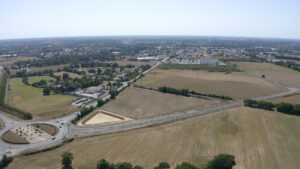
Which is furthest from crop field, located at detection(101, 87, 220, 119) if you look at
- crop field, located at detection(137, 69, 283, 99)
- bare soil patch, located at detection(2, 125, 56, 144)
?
bare soil patch, located at detection(2, 125, 56, 144)

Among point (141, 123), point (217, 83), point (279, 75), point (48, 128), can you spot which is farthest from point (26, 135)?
point (279, 75)

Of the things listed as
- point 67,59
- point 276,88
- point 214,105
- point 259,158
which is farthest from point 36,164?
point 67,59

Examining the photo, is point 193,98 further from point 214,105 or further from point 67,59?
point 67,59

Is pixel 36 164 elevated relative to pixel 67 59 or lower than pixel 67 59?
lower

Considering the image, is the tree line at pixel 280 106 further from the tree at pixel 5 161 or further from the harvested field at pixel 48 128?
the tree at pixel 5 161

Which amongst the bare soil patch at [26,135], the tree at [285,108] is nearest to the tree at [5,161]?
the bare soil patch at [26,135]

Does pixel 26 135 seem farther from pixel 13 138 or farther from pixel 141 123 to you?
pixel 141 123

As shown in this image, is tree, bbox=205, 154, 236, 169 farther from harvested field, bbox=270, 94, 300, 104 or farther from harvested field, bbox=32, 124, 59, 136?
harvested field, bbox=270, 94, 300, 104
